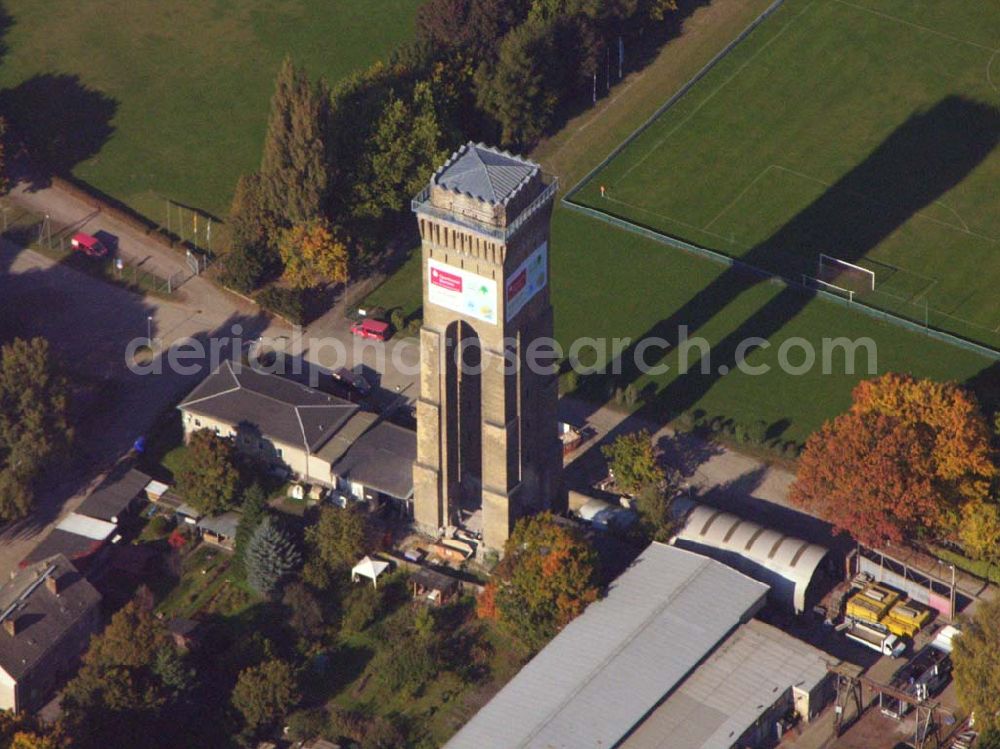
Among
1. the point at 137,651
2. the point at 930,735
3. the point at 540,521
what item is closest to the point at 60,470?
the point at 137,651

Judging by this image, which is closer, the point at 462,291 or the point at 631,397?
the point at 462,291

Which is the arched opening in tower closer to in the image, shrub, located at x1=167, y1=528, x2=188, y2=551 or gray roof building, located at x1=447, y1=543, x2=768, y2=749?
gray roof building, located at x1=447, y1=543, x2=768, y2=749

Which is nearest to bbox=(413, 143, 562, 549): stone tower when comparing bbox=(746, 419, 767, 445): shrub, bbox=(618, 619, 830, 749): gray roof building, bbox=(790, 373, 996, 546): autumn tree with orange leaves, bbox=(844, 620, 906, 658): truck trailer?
bbox=(746, 419, 767, 445): shrub

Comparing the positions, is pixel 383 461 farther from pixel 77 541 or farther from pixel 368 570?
pixel 77 541

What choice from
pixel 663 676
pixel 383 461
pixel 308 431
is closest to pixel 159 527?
pixel 308 431

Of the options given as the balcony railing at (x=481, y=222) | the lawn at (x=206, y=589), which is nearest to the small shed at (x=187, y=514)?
the lawn at (x=206, y=589)
